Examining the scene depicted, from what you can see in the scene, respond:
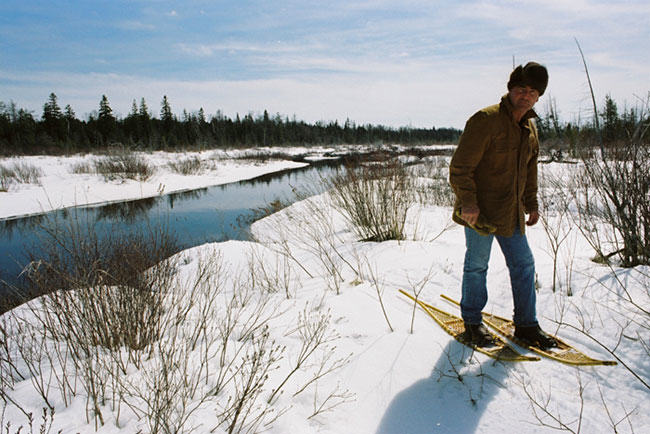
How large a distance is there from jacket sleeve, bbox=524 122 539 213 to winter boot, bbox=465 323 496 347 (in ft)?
3.17

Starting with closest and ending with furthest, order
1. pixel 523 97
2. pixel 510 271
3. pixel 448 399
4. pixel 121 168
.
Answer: pixel 448 399
pixel 523 97
pixel 510 271
pixel 121 168

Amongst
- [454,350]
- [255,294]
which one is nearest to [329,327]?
[454,350]

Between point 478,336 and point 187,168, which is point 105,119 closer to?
point 187,168

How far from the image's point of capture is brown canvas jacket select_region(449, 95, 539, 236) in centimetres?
215

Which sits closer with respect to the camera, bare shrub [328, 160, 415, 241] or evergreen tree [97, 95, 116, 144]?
bare shrub [328, 160, 415, 241]

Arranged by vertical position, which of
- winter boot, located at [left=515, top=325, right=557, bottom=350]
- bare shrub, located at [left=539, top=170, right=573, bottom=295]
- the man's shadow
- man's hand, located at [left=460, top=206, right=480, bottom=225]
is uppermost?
→ man's hand, located at [left=460, top=206, right=480, bottom=225]

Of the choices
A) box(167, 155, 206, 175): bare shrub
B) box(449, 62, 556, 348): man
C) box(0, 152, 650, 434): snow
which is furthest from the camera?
box(167, 155, 206, 175): bare shrub

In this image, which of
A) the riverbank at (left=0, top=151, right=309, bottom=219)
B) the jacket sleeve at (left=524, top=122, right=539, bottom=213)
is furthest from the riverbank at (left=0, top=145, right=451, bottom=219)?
the jacket sleeve at (left=524, top=122, right=539, bottom=213)

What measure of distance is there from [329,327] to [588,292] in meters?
2.30

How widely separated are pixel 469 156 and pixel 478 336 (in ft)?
4.22

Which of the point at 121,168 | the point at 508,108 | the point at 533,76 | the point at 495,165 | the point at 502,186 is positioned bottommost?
the point at 502,186

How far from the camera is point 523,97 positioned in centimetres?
208

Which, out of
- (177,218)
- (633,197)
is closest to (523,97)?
(633,197)

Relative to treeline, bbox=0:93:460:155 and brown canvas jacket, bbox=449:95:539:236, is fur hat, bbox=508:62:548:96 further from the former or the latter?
treeline, bbox=0:93:460:155
